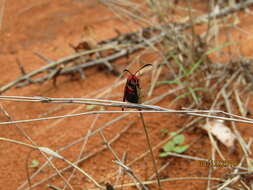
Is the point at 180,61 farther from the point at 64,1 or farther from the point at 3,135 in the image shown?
the point at 64,1

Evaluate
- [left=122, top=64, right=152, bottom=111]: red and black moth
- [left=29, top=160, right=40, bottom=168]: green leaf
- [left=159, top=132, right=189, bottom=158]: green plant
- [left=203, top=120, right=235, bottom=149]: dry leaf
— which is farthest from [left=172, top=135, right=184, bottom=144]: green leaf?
[left=122, top=64, right=152, bottom=111]: red and black moth

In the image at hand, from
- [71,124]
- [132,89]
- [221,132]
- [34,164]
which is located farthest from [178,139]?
[132,89]

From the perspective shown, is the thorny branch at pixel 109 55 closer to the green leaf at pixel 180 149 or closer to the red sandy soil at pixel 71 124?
the red sandy soil at pixel 71 124

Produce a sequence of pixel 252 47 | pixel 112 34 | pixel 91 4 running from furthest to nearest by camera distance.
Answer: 1. pixel 91 4
2. pixel 112 34
3. pixel 252 47

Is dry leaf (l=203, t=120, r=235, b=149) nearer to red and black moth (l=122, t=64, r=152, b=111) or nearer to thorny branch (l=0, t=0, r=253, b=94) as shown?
thorny branch (l=0, t=0, r=253, b=94)

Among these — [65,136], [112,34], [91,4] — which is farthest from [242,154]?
[91,4]

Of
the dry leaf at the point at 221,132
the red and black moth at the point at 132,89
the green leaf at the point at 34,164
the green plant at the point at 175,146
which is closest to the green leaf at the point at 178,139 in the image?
the green plant at the point at 175,146
